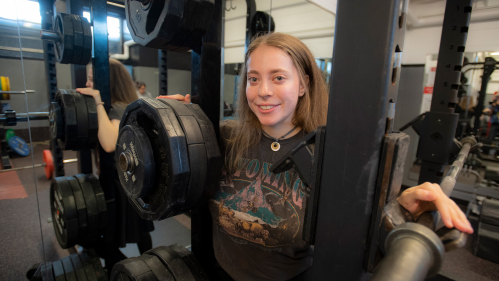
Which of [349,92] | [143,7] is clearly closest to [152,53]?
[143,7]

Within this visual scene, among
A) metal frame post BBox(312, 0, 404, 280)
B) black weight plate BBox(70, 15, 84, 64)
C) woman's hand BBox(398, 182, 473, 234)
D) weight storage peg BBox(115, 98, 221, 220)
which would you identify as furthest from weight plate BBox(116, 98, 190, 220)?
black weight plate BBox(70, 15, 84, 64)

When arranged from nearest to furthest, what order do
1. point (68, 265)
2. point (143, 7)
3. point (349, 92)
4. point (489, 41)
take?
point (349, 92) < point (143, 7) < point (68, 265) < point (489, 41)

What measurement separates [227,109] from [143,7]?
2.16 meters

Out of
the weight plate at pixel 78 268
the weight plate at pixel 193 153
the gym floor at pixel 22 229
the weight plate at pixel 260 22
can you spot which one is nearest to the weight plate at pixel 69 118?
the gym floor at pixel 22 229

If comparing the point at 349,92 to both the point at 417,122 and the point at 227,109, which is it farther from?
the point at 227,109

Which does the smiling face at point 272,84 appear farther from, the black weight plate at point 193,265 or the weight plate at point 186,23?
the black weight plate at point 193,265

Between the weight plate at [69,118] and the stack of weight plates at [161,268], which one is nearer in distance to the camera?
the stack of weight plates at [161,268]

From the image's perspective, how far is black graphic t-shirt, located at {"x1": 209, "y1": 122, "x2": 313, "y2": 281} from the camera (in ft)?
2.56

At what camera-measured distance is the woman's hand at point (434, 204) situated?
13.9 inches

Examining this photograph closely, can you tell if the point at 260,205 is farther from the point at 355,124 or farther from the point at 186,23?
the point at 186,23

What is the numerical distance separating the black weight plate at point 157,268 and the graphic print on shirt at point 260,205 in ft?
0.80

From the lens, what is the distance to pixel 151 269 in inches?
34.5

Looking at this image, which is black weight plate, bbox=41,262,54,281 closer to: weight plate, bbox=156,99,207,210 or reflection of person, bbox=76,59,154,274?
reflection of person, bbox=76,59,154,274

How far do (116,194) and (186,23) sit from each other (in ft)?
4.36
